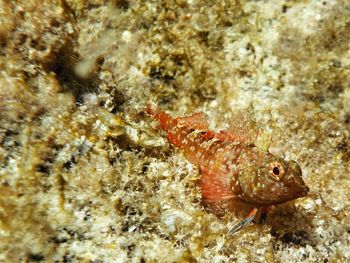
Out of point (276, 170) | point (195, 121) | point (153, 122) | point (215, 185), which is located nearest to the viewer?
point (276, 170)

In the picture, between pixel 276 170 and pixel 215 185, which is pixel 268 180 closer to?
pixel 276 170

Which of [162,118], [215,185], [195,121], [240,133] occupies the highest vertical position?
[162,118]

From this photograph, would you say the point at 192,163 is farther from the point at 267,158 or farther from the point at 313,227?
the point at 313,227

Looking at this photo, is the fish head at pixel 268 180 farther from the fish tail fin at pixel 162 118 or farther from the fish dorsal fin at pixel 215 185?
the fish tail fin at pixel 162 118

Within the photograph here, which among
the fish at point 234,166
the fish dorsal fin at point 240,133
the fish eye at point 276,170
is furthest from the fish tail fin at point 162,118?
the fish eye at point 276,170

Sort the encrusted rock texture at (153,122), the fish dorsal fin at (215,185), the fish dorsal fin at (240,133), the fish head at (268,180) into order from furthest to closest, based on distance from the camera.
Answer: the fish dorsal fin at (240,133), the fish dorsal fin at (215,185), the fish head at (268,180), the encrusted rock texture at (153,122)

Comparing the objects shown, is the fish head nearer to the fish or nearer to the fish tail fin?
the fish

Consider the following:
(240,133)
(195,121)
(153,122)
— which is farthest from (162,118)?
(240,133)
